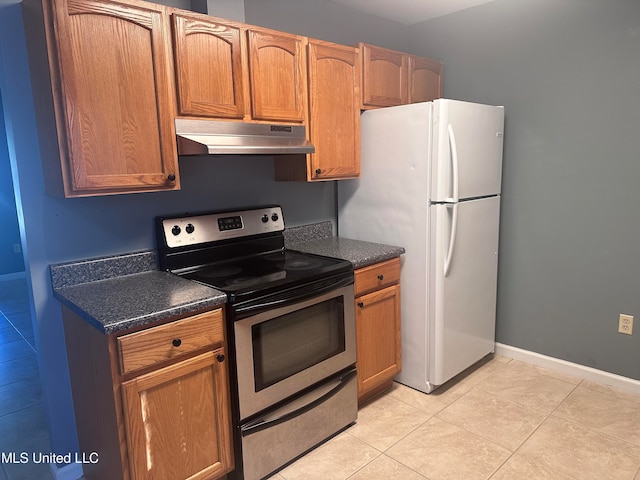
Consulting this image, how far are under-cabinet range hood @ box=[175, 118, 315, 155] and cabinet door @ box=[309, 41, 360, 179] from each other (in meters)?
0.16

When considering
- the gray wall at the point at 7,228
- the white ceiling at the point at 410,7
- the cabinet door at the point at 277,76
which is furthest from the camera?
the gray wall at the point at 7,228

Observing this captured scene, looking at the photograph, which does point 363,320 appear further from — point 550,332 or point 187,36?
point 187,36

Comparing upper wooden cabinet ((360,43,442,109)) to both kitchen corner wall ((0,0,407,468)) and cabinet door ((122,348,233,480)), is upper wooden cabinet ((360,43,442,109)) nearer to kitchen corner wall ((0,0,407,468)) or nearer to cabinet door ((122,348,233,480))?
kitchen corner wall ((0,0,407,468))

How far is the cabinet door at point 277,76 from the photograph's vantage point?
2.11m

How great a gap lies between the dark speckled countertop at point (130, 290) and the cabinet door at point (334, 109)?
51 cm

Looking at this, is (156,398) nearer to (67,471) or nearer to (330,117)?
(67,471)

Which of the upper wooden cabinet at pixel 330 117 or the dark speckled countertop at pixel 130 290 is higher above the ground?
the upper wooden cabinet at pixel 330 117

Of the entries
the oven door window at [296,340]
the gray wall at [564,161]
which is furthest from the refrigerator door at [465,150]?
the oven door window at [296,340]

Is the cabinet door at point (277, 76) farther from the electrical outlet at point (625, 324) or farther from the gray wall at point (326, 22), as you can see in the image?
the electrical outlet at point (625, 324)

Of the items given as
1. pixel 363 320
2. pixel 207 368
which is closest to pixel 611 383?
pixel 363 320

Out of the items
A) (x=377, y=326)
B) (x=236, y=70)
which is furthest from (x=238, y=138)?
(x=377, y=326)

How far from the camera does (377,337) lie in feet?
8.16

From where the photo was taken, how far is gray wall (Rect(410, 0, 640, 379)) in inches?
97.6

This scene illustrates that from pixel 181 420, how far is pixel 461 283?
174 centimetres
